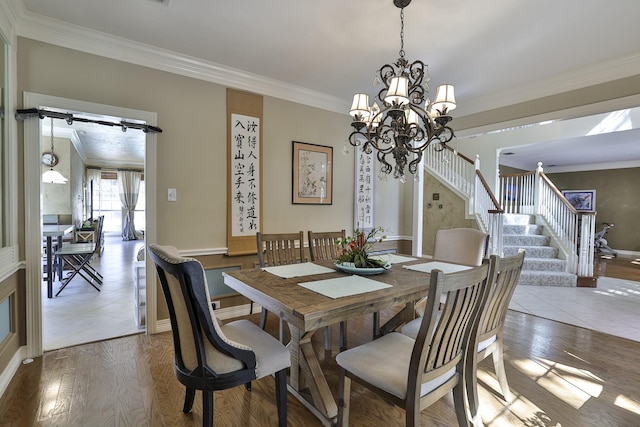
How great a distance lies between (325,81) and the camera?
3322 millimetres

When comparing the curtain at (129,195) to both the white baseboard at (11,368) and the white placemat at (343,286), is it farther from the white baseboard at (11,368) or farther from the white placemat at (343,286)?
the white placemat at (343,286)

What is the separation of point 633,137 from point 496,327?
734 cm

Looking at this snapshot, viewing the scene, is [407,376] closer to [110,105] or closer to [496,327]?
[496,327]

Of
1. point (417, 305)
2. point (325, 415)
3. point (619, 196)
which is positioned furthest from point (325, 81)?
point (619, 196)

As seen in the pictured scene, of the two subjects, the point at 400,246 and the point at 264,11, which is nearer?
the point at 264,11

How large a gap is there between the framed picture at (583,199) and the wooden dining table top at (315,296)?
10.1m

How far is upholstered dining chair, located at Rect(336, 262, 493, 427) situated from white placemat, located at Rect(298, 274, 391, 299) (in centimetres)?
30

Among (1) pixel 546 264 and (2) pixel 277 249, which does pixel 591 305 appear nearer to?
(1) pixel 546 264

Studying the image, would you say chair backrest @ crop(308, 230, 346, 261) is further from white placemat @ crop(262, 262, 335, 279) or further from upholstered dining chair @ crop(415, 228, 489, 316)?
upholstered dining chair @ crop(415, 228, 489, 316)

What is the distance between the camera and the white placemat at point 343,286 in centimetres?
157

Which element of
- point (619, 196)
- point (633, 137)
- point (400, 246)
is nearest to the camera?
point (400, 246)

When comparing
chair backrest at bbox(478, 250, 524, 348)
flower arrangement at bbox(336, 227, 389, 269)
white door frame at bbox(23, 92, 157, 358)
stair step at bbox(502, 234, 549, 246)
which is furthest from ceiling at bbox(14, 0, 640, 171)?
stair step at bbox(502, 234, 549, 246)

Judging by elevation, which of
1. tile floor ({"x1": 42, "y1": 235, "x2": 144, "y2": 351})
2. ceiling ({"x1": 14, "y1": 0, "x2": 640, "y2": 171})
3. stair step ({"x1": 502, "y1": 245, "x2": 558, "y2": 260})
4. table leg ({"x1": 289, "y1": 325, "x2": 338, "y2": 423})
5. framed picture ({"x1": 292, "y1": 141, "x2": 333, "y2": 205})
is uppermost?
ceiling ({"x1": 14, "y1": 0, "x2": 640, "y2": 171})

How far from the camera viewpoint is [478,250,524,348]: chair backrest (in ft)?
4.83
